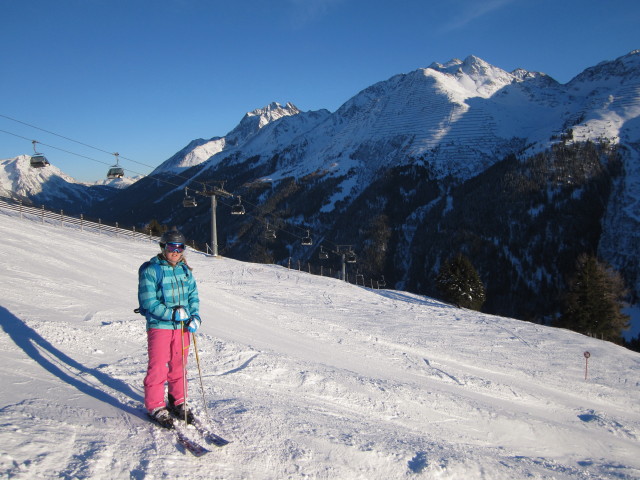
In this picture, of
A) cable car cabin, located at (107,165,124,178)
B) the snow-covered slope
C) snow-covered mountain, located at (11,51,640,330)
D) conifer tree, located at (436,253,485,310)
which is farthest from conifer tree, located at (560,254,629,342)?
snow-covered mountain, located at (11,51,640,330)

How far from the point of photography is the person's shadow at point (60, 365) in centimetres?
499

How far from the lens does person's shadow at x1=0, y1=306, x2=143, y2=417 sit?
4.99m

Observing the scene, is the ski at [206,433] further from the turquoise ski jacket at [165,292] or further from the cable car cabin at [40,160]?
the cable car cabin at [40,160]

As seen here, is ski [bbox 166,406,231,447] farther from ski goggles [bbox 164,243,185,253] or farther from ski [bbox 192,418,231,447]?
ski goggles [bbox 164,243,185,253]

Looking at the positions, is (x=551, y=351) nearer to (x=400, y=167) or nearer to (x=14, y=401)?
(x=14, y=401)

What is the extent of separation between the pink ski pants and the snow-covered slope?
0.33 meters

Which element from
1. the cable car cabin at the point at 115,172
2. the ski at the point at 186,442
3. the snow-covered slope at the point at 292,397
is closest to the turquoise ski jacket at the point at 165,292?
the ski at the point at 186,442

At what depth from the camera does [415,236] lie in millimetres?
145625

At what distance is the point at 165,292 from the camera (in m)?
4.56

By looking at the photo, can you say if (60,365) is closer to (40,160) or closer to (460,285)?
(40,160)

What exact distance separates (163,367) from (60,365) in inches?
94.7

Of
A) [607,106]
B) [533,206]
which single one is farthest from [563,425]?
[607,106]

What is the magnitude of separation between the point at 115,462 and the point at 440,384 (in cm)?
788

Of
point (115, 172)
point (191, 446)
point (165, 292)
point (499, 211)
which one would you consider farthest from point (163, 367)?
point (499, 211)
